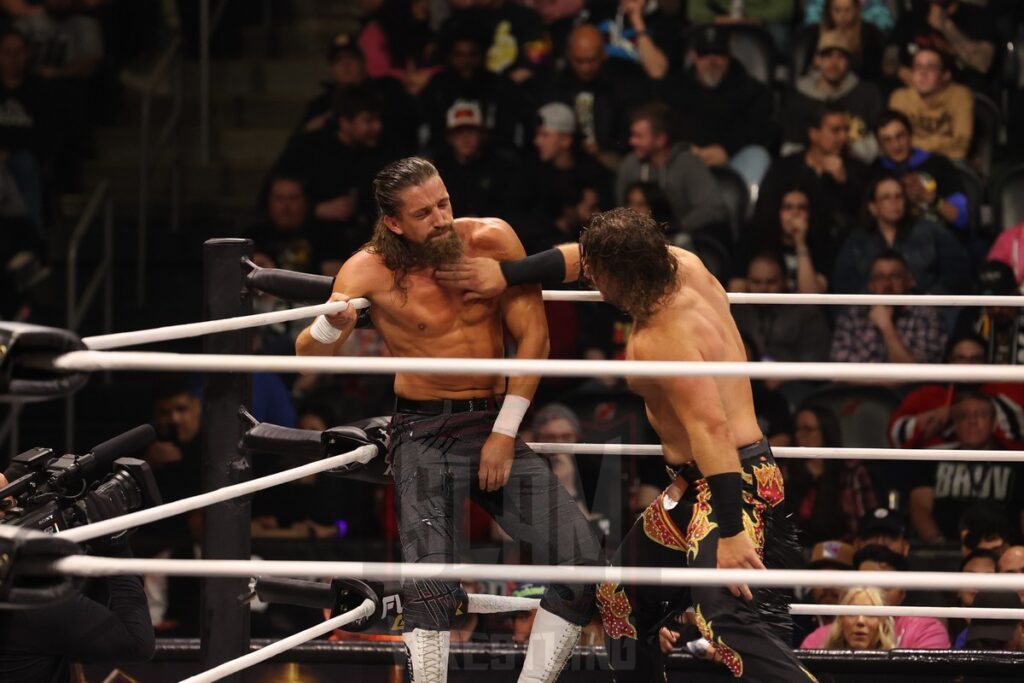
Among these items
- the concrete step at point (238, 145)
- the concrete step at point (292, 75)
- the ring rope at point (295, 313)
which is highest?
the concrete step at point (292, 75)

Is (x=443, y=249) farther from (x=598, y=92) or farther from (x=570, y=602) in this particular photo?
(x=598, y=92)

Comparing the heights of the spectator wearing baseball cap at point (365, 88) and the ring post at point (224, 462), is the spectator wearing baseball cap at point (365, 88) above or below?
above

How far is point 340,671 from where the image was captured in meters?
2.91

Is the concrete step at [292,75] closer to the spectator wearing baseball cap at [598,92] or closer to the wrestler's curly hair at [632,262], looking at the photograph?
the spectator wearing baseball cap at [598,92]

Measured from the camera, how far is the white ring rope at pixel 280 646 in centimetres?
219

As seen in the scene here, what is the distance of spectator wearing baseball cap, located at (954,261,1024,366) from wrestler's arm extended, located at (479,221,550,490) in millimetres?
2237

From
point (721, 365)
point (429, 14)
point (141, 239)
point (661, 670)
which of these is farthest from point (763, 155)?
point (721, 365)

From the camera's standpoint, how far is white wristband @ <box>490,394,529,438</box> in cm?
245

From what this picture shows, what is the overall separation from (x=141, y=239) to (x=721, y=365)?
4222 millimetres

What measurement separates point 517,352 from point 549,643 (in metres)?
0.54

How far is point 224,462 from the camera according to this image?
237cm

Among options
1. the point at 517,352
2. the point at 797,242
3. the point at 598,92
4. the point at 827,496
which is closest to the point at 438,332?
the point at 517,352

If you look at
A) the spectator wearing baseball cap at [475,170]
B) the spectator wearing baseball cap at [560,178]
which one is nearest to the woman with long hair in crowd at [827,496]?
the spectator wearing baseball cap at [560,178]

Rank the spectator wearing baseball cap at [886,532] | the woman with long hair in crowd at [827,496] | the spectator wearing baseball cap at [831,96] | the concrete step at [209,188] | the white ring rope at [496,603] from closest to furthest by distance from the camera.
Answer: the white ring rope at [496,603] → the spectator wearing baseball cap at [886,532] → the woman with long hair in crowd at [827,496] → the spectator wearing baseball cap at [831,96] → the concrete step at [209,188]
